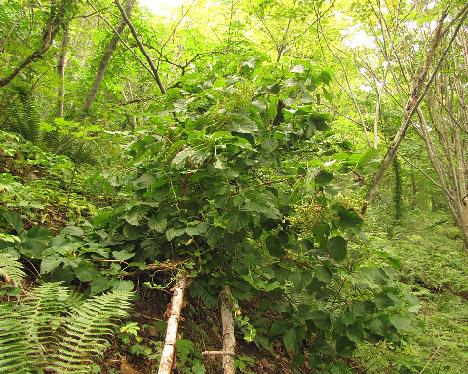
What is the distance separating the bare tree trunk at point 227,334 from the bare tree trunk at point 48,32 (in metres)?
3.60

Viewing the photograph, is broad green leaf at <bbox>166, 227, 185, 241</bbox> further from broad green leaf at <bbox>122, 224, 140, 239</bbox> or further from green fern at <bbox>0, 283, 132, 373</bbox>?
green fern at <bbox>0, 283, 132, 373</bbox>

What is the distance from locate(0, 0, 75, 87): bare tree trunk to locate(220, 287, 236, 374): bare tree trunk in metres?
3.60

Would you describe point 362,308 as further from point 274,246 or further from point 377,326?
point 274,246

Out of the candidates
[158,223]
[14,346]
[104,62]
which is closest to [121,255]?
[158,223]

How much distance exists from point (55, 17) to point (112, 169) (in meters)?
2.58

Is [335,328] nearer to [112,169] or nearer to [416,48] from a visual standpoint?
[112,169]

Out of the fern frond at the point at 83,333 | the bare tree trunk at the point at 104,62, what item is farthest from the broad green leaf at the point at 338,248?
the bare tree trunk at the point at 104,62

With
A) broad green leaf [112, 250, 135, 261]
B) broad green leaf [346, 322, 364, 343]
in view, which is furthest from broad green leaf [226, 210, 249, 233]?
broad green leaf [346, 322, 364, 343]

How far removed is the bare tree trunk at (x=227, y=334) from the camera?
2.19 metres

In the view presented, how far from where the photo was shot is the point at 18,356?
4.77 ft

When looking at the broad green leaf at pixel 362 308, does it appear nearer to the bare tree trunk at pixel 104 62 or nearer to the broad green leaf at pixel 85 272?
the broad green leaf at pixel 85 272

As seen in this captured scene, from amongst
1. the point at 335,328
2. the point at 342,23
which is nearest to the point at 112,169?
the point at 335,328

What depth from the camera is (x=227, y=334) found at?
2408 mm

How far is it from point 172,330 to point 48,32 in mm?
4044
